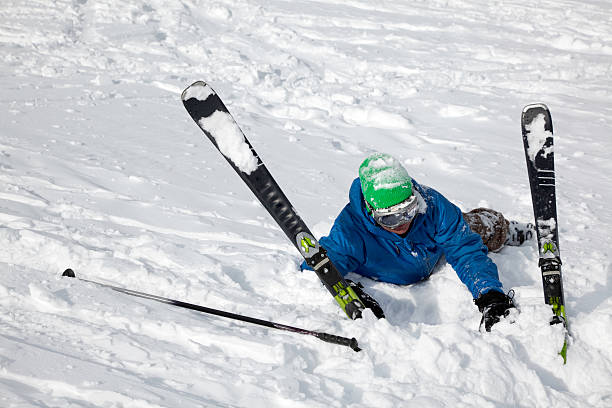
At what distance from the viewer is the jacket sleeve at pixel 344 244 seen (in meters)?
3.53

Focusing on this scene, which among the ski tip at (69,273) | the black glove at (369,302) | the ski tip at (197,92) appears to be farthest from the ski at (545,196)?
the ski tip at (69,273)

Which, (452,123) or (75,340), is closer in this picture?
(75,340)

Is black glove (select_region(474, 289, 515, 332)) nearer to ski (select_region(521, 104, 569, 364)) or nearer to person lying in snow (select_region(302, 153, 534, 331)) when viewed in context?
person lying in snow (select_region(302, 153, 534, 331))

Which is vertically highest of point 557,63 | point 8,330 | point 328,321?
point 557,63

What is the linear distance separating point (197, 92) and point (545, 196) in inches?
92.0

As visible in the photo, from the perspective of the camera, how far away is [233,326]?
3121mm

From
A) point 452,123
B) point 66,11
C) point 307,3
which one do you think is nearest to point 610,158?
point 452,123

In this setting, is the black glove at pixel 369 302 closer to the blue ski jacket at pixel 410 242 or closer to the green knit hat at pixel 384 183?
the blue ski jacket at pixel 410 242

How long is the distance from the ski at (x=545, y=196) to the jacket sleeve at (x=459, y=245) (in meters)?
0.33

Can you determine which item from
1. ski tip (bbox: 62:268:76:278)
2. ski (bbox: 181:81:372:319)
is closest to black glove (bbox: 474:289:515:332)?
ski (bbox: 181:81:372:319)

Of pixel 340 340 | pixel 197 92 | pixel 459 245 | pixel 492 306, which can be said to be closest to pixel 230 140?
pixel 197 92

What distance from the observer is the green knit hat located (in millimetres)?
3125

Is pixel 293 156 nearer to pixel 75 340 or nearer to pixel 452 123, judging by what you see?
pixel 452 123

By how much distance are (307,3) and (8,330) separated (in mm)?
12038
